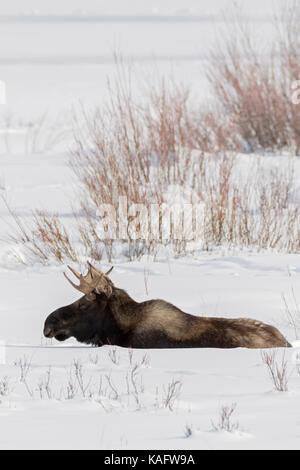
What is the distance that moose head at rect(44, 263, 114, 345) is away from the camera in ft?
20.1

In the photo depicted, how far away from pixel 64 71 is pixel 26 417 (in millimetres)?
39075

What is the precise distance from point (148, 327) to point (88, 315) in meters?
0.48

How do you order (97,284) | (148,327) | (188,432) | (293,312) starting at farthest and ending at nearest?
(293,312), (97,284), (148,327), (188,432)

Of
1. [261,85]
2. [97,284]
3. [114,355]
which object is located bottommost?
[114,355]

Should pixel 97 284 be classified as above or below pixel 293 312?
above

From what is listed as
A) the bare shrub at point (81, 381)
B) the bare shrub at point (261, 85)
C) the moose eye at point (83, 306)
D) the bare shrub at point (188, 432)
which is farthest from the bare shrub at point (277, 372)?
the bare shrub at point (261, 85)

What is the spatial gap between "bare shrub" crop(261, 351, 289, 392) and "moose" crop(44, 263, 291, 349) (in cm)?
36

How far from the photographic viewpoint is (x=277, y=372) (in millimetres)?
4555

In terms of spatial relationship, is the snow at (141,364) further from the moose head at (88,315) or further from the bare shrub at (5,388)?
the moose head at (88,315)

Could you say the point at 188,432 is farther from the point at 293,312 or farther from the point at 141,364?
the point at 293,312

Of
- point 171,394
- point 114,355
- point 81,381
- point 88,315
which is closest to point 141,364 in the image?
point 114,355

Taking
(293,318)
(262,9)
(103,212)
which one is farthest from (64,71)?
(293,318)
